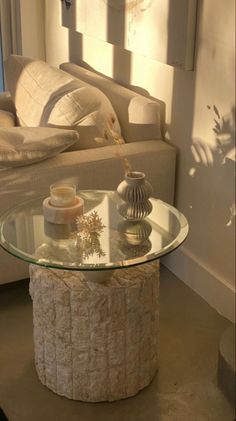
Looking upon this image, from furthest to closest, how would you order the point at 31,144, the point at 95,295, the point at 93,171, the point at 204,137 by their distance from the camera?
the point at 93,171, the point at 31,144, the point at 204,137, the point at 95,295

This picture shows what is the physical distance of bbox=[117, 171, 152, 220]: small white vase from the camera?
1.57m

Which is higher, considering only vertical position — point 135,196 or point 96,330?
point 135,196

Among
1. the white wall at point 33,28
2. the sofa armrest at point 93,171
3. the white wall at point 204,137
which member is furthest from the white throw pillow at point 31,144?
the white wall at point 33,28

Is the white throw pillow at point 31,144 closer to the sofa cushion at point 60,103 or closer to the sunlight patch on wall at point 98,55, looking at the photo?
the sofa cushion at point 60,103

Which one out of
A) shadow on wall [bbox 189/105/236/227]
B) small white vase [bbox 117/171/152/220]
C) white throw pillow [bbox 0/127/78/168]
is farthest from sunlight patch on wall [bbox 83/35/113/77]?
small white vase [bbox 117/171/152/220]

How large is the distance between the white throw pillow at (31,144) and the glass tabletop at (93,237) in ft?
0.74

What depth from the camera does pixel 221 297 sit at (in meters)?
1.58

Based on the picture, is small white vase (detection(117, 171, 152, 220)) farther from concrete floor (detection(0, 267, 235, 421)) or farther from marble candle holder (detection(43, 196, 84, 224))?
concrete floor (detection(0, 267, 235, 421))

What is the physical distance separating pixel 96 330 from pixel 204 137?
0.62 meters

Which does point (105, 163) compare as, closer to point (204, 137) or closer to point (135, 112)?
point (135, 112)

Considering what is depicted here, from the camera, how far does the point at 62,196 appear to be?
162 cm

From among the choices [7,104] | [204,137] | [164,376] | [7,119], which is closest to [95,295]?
[164,376]

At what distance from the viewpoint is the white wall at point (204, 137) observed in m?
1.35

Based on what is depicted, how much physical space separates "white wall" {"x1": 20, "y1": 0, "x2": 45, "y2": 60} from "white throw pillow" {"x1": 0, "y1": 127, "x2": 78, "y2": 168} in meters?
1.40
